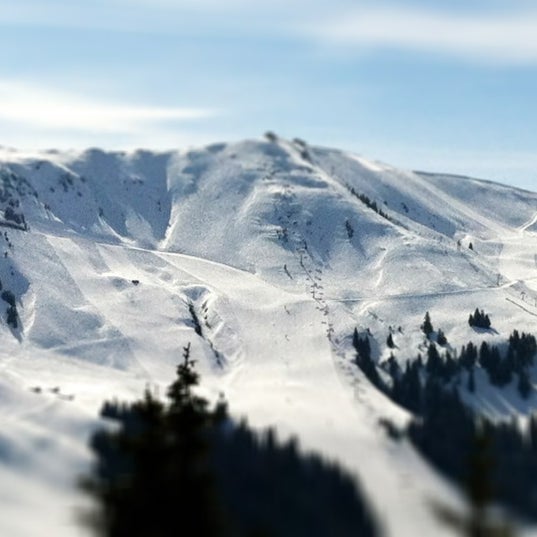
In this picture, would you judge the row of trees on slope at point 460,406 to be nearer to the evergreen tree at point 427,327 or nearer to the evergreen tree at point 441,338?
the evergreen tree at point 427,327

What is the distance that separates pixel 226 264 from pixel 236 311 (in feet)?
138

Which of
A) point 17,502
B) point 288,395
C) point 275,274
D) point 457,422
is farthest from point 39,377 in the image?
point 275,274

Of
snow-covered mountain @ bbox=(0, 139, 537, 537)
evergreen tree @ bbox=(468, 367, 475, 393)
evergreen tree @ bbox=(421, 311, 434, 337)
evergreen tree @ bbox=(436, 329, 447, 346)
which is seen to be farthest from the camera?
evergreen tree @ bbox=(421, 311, 434, 337)

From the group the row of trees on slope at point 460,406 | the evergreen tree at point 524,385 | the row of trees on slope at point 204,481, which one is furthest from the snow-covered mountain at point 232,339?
the row of trees on slope at point 204,481

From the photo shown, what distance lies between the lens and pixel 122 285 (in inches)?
6496

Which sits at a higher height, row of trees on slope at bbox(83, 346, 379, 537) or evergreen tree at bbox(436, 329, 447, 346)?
evergreen tree at bbox(436, 329, 447, 346)

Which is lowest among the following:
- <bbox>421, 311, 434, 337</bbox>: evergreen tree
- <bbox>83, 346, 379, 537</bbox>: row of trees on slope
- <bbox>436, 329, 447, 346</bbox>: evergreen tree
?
<bbox>83, 346, 379, 537</bbox>: row of trees on slope

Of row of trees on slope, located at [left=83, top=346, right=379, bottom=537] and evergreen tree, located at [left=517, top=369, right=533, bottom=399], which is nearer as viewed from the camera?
row of trees on slope, located at [left=83, top=346, right=379, bottom=537]

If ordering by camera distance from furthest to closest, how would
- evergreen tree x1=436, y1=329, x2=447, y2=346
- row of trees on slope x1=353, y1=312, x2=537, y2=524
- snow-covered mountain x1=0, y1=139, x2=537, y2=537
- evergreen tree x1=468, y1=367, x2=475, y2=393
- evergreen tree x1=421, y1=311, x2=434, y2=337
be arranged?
evergreen tree x1=421, y1=311, x2=434, y2=337 → evergreen tree x1=436, y1=329, x2=447, y2=346 → evergreen tree x1=468, y1=367, x2=475, y2=393 → row of trees on slope x1=353, y1=312, x2=537, y2=524 → snow-covered mountain x1=0, y1=139, x2=537, y2=537

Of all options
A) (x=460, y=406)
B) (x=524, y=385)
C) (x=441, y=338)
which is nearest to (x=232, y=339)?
(x=441, y=338)

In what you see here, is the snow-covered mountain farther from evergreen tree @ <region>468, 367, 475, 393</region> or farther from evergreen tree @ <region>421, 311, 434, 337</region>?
evergreen tree @ <region>421, 311, 434, 337</region>

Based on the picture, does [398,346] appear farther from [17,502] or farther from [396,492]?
[17,502]

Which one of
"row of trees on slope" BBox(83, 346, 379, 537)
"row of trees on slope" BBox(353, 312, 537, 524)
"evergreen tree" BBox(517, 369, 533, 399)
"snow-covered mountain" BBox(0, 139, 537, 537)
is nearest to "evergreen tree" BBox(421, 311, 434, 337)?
"row of trees on slope" BBox(353, 312, 537, 524)

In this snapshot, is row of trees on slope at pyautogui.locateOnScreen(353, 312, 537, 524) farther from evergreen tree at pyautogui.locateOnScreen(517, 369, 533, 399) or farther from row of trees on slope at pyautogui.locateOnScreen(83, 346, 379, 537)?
row of trees on slope at pyautogui.locateOnScreen(83, 346, 379, 537)
